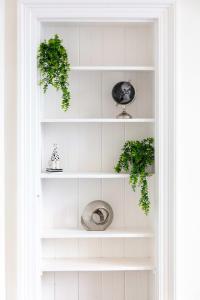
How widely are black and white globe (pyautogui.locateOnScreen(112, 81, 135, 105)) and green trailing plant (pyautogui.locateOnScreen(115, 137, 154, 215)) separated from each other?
26cm

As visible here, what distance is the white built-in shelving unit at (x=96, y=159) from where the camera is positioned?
8.79 ft

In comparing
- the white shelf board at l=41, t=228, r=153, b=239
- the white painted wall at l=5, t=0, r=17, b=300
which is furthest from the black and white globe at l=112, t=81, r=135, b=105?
the white shelf board at l=41, t=228, r=153, b=239

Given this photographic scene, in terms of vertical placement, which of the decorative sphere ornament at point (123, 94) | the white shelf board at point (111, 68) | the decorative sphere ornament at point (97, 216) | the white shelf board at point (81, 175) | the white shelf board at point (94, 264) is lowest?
the white shelf board at point (94, 264)

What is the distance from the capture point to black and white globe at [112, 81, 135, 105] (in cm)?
256

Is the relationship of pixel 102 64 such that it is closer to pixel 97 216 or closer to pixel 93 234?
pixel 97 216

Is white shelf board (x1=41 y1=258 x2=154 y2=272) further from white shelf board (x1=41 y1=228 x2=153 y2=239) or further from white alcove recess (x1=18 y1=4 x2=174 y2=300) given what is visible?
white shelf board (x1=41 y1=228 x2=153 y2=239)

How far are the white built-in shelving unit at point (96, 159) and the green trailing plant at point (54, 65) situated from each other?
17 cm

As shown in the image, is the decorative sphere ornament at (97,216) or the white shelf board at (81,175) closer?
the white shelf board at (81,175)

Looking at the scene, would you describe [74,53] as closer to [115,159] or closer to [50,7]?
[50,7]
